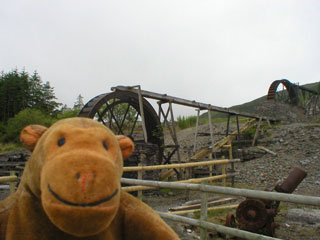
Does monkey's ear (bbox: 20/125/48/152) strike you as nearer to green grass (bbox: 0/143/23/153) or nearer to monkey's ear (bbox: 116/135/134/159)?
monkey's ear (bbox: 116/135/134/159)

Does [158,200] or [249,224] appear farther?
[158,200]

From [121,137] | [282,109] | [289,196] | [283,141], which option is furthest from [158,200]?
[282,109]

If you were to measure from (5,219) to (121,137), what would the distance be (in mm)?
744

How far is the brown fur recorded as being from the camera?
3.54ft

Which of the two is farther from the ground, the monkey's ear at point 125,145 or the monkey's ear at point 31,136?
the monkey's ear at point 31,136

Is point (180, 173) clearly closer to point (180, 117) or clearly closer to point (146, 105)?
point (146, 105)

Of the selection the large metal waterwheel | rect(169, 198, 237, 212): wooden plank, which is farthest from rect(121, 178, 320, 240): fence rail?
the large metal waterwheel

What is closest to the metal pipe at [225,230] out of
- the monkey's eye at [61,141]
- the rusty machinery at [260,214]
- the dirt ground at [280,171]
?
the dirt ground at [280,171]

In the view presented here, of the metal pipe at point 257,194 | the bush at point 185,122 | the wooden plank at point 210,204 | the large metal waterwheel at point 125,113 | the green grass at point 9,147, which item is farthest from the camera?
the bush at point 185,122

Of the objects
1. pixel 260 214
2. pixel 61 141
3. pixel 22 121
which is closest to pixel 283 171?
pixel 260 214

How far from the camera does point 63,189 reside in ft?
3.53

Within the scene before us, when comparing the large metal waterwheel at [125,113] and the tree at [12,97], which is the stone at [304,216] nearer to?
the large metal waterwheel at [125,113]

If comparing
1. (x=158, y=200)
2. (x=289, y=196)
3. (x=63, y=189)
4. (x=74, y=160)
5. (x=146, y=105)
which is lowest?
(x=158, y=200)

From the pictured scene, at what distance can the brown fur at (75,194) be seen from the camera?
108 centimetres
